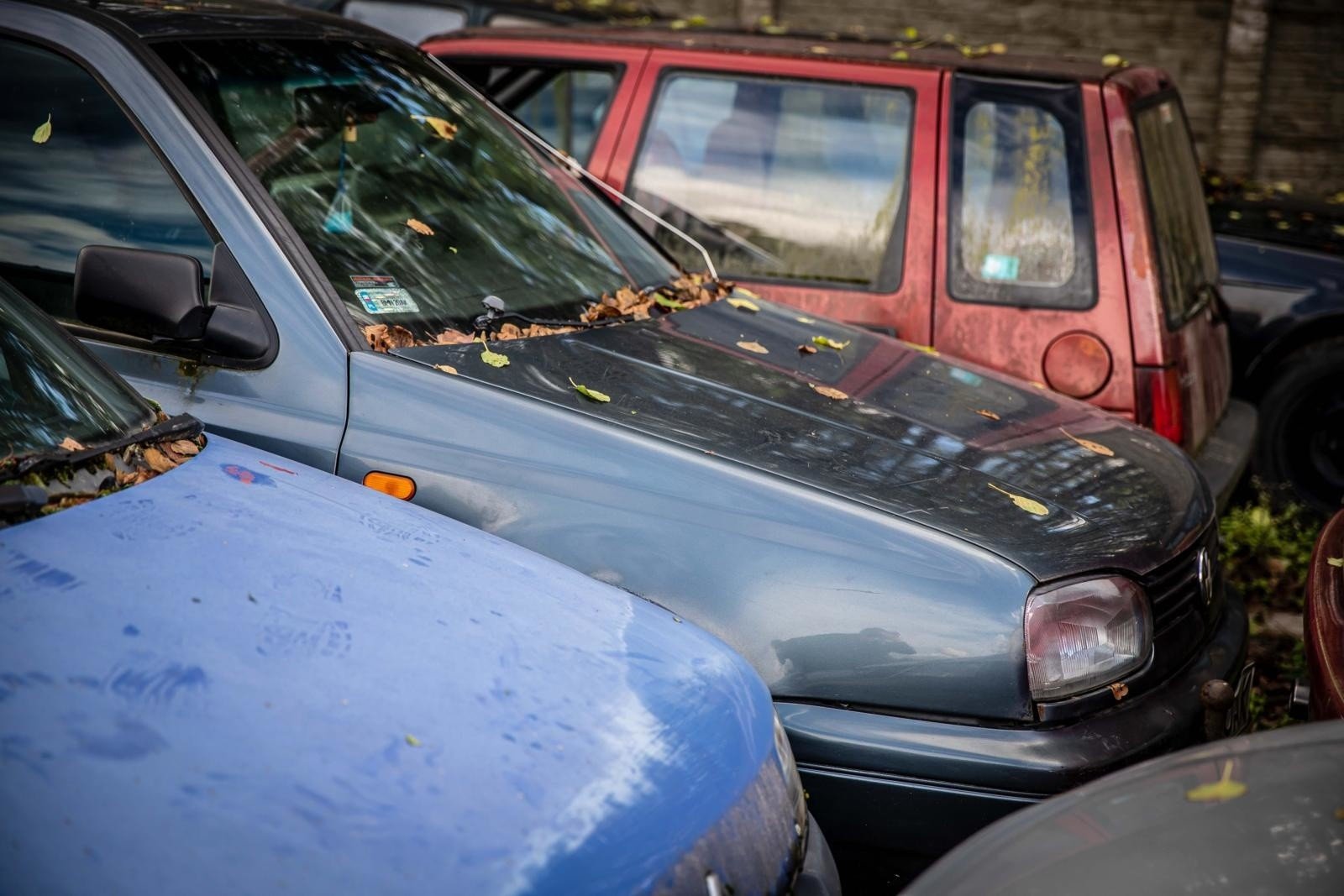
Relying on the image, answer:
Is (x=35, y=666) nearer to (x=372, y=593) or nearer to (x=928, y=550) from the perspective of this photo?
(x=372, y=593)

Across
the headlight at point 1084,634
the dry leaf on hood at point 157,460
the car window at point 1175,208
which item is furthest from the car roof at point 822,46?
the dry leaf on hood at point 157,460

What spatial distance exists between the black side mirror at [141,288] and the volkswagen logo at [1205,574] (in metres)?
2.32

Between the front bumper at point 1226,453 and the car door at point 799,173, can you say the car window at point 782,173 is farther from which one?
the front bumper at point 1226,453

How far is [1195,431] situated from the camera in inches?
176

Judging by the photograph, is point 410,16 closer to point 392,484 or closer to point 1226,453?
point 1226,453

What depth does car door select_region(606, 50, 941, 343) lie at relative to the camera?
440cm

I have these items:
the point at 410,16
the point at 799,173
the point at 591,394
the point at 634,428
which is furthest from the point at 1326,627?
the point at 410,16

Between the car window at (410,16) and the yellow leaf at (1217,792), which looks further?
the car window at (410,16)

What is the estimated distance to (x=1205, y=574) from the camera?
3.21m

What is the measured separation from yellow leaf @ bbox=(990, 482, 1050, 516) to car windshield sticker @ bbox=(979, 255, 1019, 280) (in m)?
1.60

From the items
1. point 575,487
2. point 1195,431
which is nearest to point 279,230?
point 575,487

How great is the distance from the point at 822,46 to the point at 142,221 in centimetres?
253

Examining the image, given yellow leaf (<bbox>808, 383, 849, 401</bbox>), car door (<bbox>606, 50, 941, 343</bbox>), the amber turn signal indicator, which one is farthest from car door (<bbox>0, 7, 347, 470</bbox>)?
car door (<bbox>606, 50, 941, 343</bbox>)

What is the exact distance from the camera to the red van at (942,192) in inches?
168
